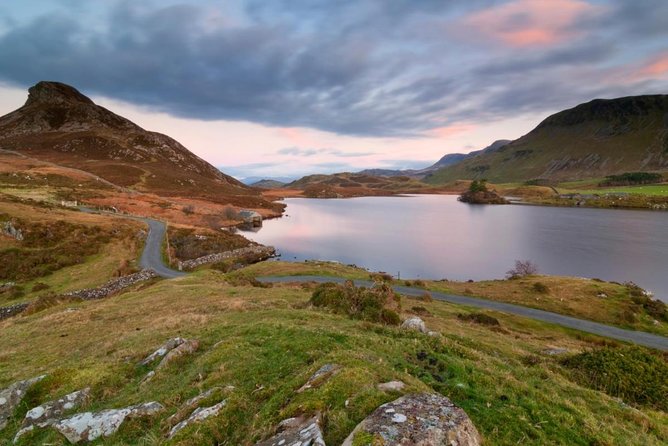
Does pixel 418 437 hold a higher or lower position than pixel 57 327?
higher

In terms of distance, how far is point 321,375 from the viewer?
9562 mm

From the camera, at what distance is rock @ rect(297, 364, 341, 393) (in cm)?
916

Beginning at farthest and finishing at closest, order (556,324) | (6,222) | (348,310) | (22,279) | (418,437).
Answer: (6,222) < (22,279) < (556,324) < (348,310) < (418,437)

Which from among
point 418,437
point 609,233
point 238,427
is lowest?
point 609,233

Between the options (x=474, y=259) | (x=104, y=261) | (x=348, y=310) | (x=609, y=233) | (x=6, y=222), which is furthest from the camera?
(x=609, y=233)

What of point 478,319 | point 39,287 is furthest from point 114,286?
point 478,319

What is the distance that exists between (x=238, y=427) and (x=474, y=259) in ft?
263

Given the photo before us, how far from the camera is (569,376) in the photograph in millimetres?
16359

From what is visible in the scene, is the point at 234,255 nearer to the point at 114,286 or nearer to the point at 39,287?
the point at 114,286

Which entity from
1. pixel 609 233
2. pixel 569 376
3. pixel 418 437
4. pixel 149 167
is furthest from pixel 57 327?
pixel 149 167

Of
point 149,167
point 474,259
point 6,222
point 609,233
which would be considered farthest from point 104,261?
point 149,167

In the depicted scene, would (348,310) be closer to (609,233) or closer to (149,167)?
(609,233)

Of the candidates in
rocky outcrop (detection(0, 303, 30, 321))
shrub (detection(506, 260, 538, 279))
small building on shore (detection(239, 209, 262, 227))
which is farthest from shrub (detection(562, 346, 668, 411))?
small building on shore (detection(239, 209, 262, 227))

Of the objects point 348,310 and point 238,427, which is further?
point 348,310
